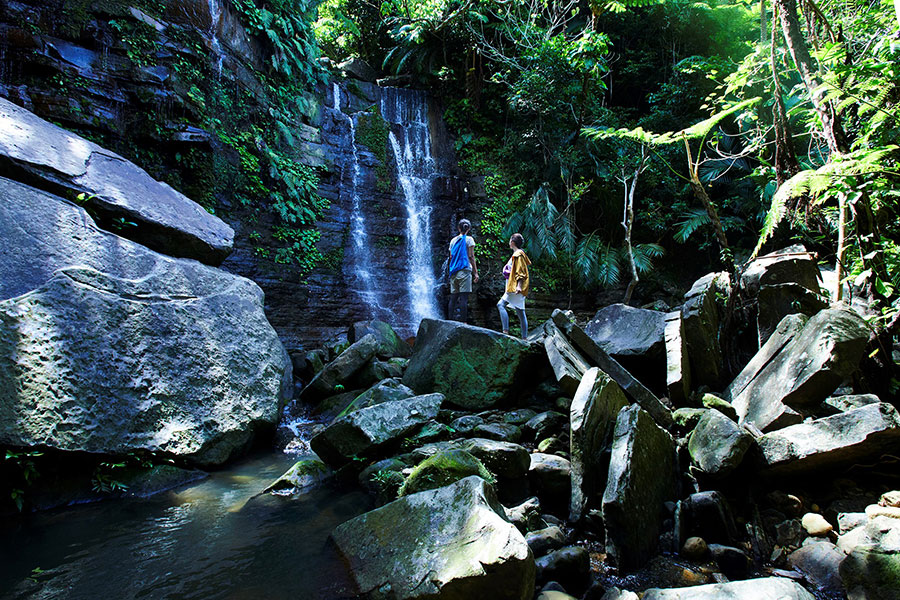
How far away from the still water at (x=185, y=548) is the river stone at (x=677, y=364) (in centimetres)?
304

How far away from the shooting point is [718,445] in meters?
3.13

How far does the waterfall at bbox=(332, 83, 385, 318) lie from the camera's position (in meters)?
11.1

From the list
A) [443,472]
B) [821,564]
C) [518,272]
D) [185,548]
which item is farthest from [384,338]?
[821,564]

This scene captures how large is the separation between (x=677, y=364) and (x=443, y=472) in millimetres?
2641

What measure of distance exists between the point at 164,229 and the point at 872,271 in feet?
23.2

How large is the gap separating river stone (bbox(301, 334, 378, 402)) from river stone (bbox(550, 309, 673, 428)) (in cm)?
287

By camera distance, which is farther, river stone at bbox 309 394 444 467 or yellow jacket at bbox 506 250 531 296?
yellow jacket at bbox 506 250 531 296

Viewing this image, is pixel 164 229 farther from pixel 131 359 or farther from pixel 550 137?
pixel 550 137

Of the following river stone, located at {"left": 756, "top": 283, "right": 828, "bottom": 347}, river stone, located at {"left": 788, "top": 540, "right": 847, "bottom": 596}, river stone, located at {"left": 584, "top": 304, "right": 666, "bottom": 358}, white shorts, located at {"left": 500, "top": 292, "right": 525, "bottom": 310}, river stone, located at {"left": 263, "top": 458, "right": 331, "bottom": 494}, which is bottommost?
river stone, located at {"left": 788, "top": 540, "right": 847, "bottom": 596}

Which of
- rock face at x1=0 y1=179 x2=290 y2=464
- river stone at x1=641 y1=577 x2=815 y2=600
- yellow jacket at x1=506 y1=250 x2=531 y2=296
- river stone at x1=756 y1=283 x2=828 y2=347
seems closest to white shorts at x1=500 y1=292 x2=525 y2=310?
yellow jacket at x1=506 y1=250 x2=531 y2=296

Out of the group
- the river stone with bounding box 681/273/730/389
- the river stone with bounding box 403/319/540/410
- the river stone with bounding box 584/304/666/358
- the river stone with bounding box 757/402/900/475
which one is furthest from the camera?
the river stone with bounding box 403/319/540/410

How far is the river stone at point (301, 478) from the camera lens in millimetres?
3887

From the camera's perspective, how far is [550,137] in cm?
1280

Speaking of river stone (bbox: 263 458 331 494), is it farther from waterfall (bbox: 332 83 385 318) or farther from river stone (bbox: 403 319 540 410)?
waterfall (bbox: 332 83 385 318)
